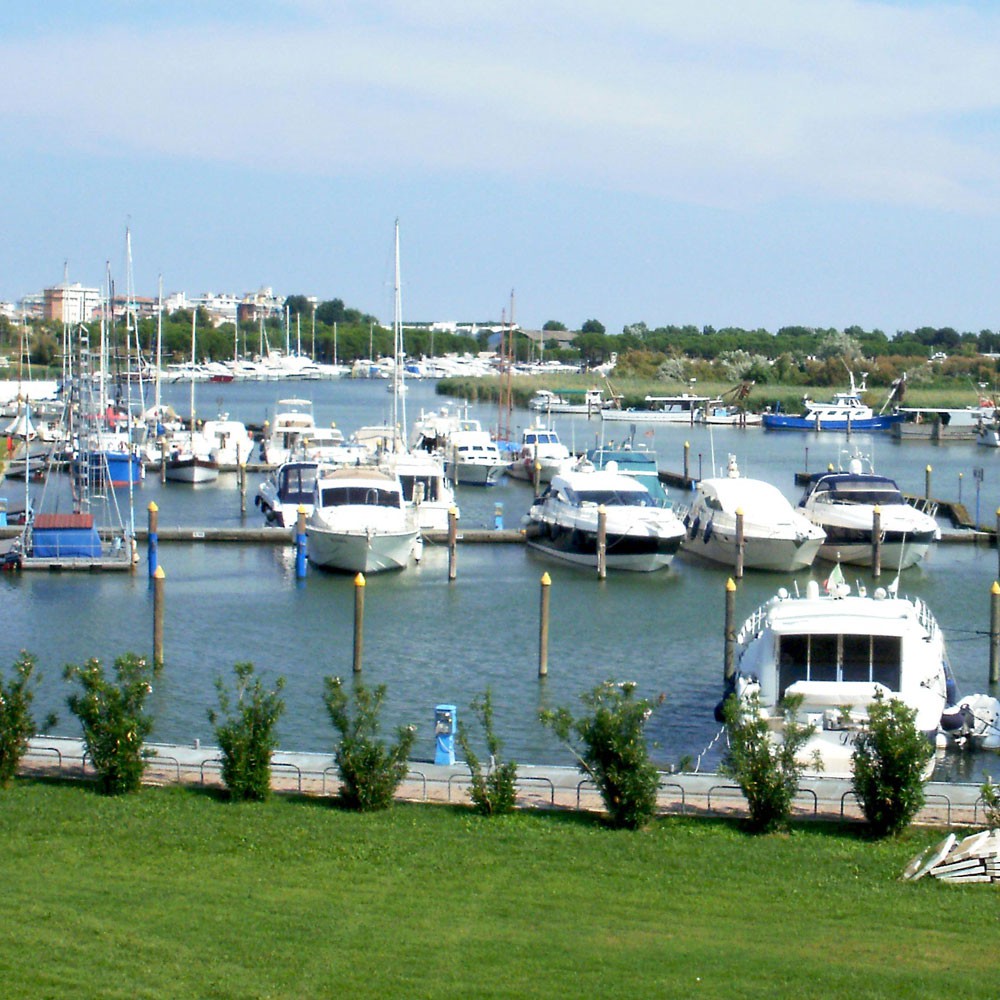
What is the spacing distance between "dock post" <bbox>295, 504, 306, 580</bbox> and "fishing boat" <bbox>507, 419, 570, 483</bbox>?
88.9 ft

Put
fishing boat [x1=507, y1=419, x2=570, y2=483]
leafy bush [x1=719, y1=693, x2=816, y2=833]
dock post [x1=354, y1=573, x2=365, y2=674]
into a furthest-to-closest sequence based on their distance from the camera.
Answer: fishing boat [x1=507, y1=419, x2=570, y2=483] < dock post [x1=354, y1=573, x2=365, y2=674] < leafy bush [x1=719, y1=693, x2=816, y2=833]

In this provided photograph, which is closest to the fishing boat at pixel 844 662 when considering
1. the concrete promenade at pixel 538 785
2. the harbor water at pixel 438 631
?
the harbor water at pixel 438 631

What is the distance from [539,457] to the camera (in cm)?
7681

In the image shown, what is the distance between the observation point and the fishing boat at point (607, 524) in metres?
46.3

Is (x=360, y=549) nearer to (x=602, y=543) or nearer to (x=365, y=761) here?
(x=602, y=543)

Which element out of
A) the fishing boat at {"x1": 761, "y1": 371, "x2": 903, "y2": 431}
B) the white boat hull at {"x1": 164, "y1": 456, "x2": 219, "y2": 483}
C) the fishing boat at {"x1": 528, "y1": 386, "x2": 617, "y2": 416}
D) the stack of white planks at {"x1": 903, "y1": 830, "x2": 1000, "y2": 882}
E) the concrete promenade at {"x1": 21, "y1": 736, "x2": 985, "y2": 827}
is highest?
the fishing boat at {"x1": 528, "y1": 386, "x2": 617, "y2": 416}

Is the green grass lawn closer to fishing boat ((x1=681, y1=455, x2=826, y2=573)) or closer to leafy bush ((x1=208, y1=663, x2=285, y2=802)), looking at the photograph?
leafy bush ((x1=208, y1=663, x2=285, y2=802))

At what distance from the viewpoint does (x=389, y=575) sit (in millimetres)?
45281

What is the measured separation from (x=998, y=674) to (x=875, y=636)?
8970 millimetres

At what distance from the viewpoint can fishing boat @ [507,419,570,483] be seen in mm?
75812

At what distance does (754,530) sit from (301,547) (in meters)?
13.6

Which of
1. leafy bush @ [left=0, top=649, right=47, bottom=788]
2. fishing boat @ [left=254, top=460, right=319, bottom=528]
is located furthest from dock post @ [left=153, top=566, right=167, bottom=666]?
fishing boat @ [left=254, top=460, right=319, bottom=528]

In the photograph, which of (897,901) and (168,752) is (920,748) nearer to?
(897,901)

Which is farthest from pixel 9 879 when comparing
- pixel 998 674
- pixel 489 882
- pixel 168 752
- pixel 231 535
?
pixel 231 535
